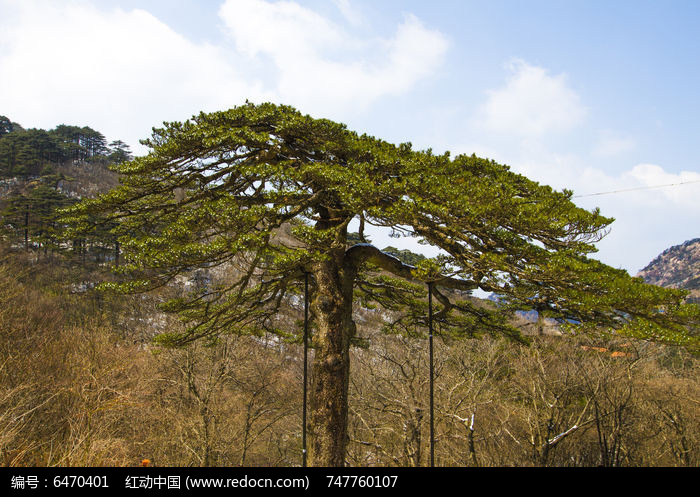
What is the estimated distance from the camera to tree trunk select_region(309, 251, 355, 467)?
22.4ft

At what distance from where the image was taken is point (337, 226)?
6762 millimetres

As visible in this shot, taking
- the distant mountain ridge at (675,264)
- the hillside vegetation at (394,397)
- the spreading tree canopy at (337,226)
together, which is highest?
the distant mountain ridge at (675,264)

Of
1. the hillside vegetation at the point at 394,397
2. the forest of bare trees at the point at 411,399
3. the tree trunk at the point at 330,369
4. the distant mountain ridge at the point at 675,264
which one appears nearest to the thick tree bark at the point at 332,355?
the tree trunk at the point at 330,369

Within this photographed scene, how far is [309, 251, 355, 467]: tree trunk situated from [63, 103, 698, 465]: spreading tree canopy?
2 cm

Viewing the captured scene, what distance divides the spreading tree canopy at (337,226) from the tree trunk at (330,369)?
0.06ft

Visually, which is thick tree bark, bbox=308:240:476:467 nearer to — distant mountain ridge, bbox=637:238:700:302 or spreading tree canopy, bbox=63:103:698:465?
spreading tree canopy, bbox=63:103:698:465

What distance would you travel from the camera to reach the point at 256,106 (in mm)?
7078

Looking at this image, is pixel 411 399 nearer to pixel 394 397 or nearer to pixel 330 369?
pixel 394 397

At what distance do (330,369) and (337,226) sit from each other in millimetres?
2481

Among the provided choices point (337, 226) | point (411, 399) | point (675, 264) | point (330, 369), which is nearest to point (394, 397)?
point (411, 399)

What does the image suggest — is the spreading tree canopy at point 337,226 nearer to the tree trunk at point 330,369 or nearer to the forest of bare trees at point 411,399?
the tree trunk at point 330,369

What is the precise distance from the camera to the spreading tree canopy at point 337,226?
16.8 ft

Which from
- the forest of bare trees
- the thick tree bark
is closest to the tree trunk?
the thick tree bark
